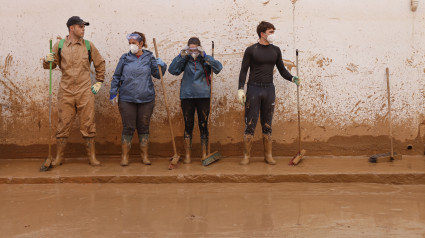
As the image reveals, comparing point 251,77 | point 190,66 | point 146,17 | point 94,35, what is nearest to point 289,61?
point 251,77

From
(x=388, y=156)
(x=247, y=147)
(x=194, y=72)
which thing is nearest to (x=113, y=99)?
(x=194, y=72)

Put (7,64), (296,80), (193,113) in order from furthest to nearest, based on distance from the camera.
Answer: (7,64) → (193,113) → (296,80)

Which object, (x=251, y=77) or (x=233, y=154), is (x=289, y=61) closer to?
(x=251, y=77)

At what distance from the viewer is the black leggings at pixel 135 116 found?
669cm

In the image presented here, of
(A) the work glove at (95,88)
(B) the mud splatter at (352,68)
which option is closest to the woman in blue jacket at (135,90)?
(A) the work glove at (95,88)

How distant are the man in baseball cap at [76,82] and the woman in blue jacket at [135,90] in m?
0.33

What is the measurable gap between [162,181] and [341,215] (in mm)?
2347

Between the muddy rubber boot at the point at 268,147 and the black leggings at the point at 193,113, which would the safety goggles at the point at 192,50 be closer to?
the black leggings at the point at 193,113

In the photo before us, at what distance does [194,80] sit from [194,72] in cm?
11

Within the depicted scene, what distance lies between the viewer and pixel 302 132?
23.7 feet

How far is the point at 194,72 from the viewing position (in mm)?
6621

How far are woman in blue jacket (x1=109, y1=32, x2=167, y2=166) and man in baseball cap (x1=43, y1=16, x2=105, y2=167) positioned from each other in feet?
1.10

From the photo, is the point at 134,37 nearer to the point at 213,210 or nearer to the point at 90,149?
the point at 90,149

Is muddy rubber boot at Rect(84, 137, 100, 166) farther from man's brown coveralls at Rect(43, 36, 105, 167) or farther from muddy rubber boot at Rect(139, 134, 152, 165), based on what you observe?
muddy rubber boot at Rect(139, 134, 152, 165)
